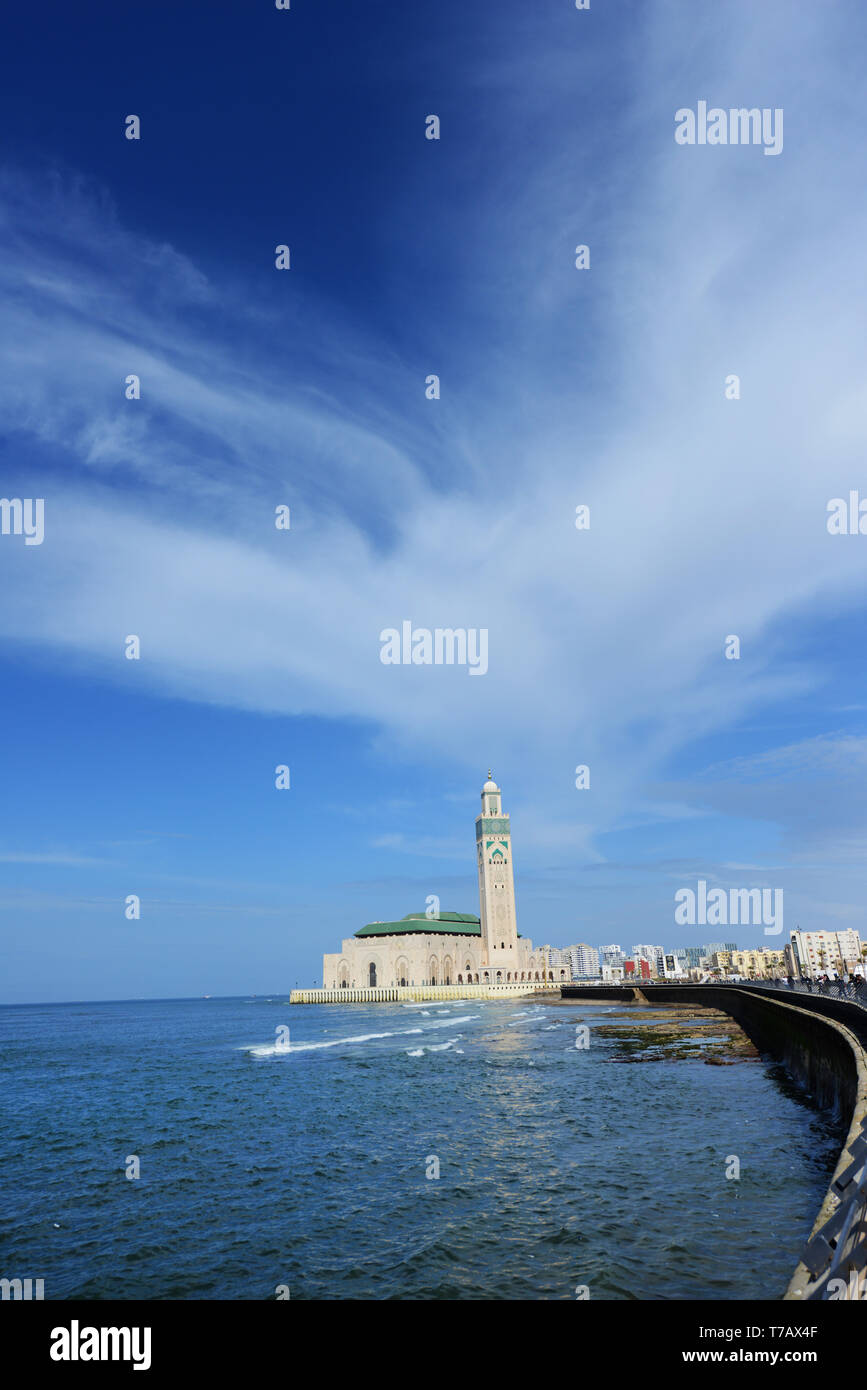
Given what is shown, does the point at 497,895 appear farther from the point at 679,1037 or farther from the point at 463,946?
the point at 679,1037

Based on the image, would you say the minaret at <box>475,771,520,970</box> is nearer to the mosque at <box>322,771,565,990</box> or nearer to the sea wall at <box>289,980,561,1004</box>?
the mosque at <box>322,771,565,990</box>

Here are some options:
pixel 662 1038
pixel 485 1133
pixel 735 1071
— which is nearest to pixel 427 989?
pixel 662 1038

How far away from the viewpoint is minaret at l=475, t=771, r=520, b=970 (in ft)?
511

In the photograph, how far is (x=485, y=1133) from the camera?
79.0 ft

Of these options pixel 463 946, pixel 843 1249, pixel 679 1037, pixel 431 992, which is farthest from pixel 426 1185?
pixel 463 946

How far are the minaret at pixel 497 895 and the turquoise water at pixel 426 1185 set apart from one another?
118666 mm

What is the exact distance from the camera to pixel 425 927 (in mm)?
148375

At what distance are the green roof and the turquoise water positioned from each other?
11129 centimetres

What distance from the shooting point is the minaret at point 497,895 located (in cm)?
15588

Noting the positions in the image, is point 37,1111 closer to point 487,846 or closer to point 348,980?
point 348,980

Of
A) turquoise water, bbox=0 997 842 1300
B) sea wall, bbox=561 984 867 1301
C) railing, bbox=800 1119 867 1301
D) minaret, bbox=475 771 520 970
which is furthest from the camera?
minaret, bbox=475 771 520 970

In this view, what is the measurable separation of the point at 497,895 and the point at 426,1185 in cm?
14154

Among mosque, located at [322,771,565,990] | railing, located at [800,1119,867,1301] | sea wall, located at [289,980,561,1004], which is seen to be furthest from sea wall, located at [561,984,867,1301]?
mosque, located at [322,771,565,990]

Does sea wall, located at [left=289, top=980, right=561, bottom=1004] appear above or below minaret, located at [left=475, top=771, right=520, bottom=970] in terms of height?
below
